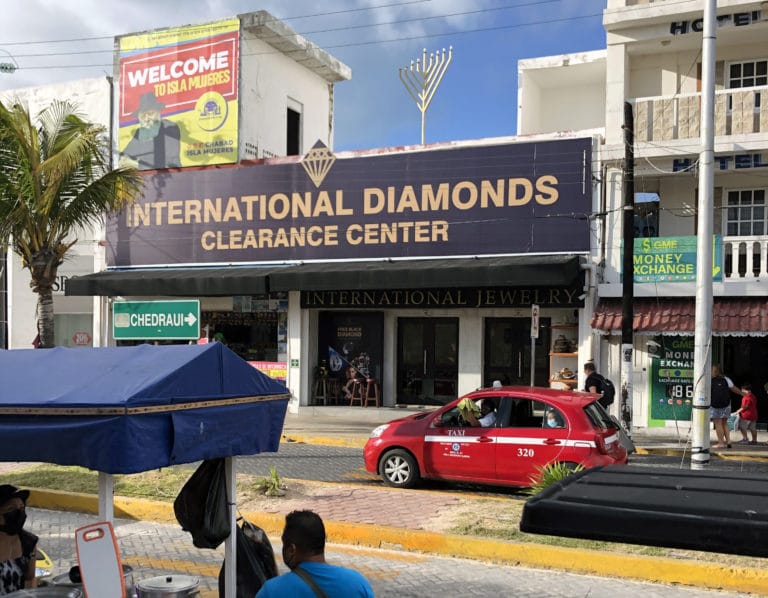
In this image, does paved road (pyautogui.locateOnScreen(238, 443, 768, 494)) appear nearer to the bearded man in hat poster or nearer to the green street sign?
the green street sign

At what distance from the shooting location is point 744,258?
704 inches

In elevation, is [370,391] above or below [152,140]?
below

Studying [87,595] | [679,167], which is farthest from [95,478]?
[679,167]

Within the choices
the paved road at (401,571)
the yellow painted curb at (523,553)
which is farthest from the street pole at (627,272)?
the paved road at (401,571)

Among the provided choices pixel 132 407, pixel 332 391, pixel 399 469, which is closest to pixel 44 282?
pixel 399 469

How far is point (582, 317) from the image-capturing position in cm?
1811

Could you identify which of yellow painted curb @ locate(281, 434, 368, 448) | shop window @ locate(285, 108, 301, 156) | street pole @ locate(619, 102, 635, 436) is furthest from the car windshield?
shop window @ locate(285, 108, 301, 156)

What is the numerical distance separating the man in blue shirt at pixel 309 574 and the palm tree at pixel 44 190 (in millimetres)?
11471

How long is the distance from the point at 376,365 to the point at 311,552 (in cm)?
1726

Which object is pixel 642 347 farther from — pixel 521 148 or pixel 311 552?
pixel 311 552

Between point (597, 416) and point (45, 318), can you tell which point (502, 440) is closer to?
point (597, 416)

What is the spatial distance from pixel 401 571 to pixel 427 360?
1282 centimetres

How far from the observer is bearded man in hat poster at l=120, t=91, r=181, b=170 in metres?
22.8

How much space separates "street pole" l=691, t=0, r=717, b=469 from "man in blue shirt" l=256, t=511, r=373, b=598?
7308mm
